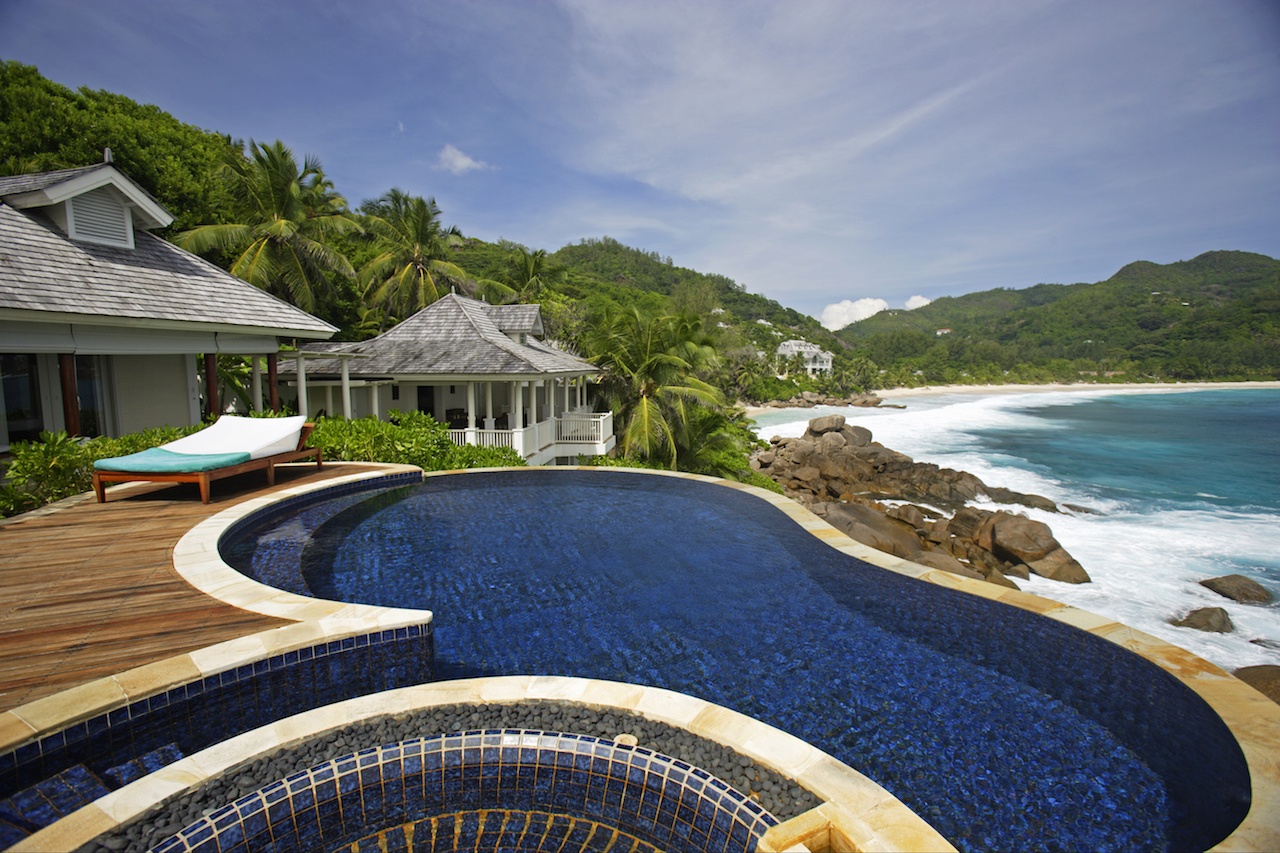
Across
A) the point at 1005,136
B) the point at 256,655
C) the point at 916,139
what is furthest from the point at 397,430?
the point at 1005,136

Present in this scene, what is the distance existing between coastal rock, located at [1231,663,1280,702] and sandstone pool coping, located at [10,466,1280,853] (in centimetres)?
428

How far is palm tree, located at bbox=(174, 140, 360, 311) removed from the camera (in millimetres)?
18688

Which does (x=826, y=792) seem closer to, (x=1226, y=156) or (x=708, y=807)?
A: (x=708, y=807)

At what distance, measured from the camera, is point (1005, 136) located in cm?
2370

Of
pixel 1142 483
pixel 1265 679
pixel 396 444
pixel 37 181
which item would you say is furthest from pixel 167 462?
pixel 1142 483

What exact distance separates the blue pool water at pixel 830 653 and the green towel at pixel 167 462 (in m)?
1.06

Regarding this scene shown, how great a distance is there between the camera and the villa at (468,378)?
1376cm

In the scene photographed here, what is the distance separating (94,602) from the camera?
428cm

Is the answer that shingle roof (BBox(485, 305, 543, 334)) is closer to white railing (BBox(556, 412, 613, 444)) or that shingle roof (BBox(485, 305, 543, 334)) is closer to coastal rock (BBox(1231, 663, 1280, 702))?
white railing (BBox(556, 412, 613, 444))

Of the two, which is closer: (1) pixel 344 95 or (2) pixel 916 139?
(1) pixel 344 95

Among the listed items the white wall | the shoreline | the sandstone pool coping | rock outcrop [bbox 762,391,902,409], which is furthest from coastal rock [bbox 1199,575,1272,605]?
the shoreline

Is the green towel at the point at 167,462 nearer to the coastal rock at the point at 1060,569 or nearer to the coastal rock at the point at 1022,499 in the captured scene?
the coastal rock at the point at 1060,569

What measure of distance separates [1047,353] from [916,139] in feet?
319

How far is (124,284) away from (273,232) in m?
11.8
